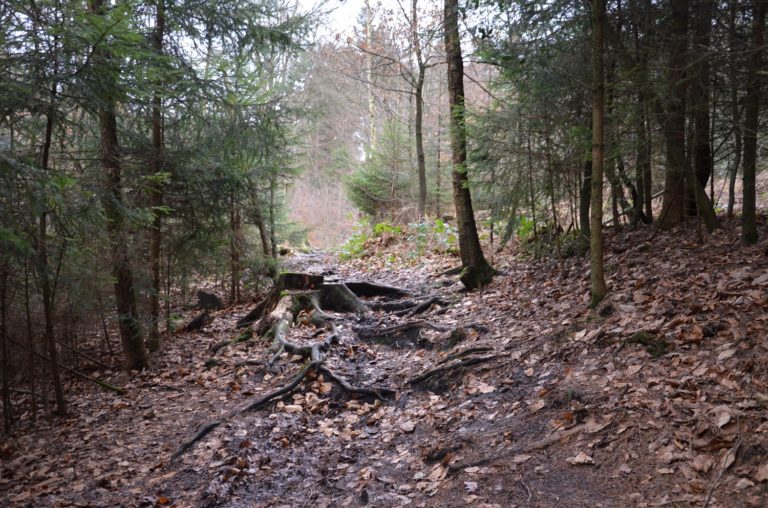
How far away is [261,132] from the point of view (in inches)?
412

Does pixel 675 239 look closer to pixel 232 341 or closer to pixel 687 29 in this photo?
pixel 687 29

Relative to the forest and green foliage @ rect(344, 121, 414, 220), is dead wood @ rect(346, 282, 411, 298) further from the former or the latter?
green foliage @ rect(344, 121, 414, 220)

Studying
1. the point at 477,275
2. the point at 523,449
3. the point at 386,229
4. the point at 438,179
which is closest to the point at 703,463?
the point at 523,449

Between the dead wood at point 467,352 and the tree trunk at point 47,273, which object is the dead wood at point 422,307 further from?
the tree trunk at point 47,273

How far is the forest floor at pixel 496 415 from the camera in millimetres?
3742

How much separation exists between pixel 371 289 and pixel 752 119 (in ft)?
23.7

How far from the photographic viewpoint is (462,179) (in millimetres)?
10477

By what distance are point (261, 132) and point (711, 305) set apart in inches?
328

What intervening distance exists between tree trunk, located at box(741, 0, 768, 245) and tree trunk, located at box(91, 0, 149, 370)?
8.41 m

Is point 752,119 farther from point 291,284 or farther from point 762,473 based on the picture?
point 291,284

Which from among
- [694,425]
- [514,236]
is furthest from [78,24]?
[514,236]

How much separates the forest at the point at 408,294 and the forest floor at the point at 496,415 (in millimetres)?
33

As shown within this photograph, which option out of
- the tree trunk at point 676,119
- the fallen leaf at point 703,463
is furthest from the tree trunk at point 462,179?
the fallen leaf at point 703,463

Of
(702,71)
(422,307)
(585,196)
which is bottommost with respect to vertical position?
(422,307)
